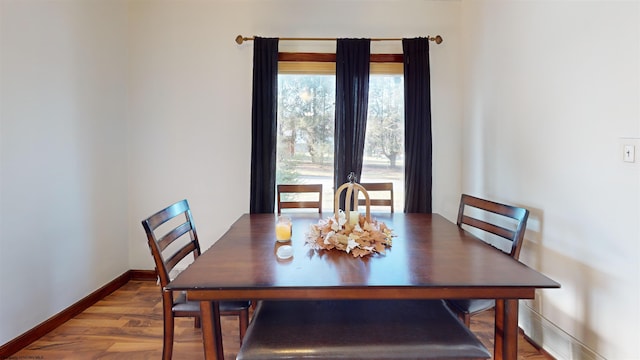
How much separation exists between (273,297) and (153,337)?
4.67 feet

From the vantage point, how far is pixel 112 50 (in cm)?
277

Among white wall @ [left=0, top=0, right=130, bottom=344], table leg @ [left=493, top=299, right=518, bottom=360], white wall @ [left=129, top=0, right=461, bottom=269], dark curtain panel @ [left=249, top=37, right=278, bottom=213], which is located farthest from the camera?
white wall @ [left=129, top=0, right=461, bottom=269]

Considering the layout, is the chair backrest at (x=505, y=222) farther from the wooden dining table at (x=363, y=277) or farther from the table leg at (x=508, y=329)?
the table leg at (x=508, y=329)

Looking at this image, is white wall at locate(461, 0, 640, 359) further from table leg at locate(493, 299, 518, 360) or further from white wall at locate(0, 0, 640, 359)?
table leg at locate(493, 299, 518, 360)

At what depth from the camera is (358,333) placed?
51.8 inches

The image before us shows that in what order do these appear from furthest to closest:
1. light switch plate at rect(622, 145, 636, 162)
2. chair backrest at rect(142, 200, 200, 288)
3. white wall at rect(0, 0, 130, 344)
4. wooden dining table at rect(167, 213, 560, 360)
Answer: white wall at rect(0, 0, 130, 344) < chair backrest at rect(142, 200, 200, 288) < light switch plate at rect(622, 145, 636, 162) < wooden dining table at rect(167, 213, 560, 360)

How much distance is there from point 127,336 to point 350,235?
1.63 meters

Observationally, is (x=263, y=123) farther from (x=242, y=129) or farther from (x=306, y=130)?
(x=306, y=130)

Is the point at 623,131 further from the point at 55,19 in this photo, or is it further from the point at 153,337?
the point at 55,19

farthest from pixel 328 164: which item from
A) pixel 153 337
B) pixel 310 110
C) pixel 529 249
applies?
pixel 153 337

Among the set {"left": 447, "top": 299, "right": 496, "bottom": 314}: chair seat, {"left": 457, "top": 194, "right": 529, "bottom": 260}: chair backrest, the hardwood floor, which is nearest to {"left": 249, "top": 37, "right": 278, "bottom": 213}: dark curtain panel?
the hardwood floor

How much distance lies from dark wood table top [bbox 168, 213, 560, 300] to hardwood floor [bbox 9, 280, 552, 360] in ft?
2.71

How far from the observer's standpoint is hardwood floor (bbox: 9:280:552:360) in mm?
1946

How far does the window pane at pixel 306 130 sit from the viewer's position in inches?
119
